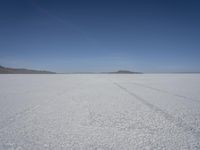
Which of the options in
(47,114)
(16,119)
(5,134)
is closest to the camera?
A: (5,134)

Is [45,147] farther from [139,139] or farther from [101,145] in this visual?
[139,139]

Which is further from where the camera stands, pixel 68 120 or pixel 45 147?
pixel 68 120

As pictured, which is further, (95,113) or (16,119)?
(95,113)

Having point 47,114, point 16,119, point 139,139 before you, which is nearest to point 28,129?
point 16,119

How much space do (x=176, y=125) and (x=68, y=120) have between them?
1659 millimetres

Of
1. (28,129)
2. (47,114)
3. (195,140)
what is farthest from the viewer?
(47,114)

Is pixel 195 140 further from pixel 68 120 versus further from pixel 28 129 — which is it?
pixel 28 129

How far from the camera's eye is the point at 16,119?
2.95 metres

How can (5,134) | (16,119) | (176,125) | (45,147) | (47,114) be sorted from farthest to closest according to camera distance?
(47,114)
(16,119)
(176,125)
(5,134)
(45,147)

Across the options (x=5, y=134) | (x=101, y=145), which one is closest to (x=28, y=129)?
(x=5, y=134)

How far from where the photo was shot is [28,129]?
2.46 meters

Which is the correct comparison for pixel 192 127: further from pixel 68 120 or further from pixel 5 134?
pixel 5 134

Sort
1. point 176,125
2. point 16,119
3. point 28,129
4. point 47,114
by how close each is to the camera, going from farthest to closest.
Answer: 1. point 47,114
2. point 16,119
3. point 176,125
4. point 28,129

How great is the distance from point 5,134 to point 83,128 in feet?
3.23
